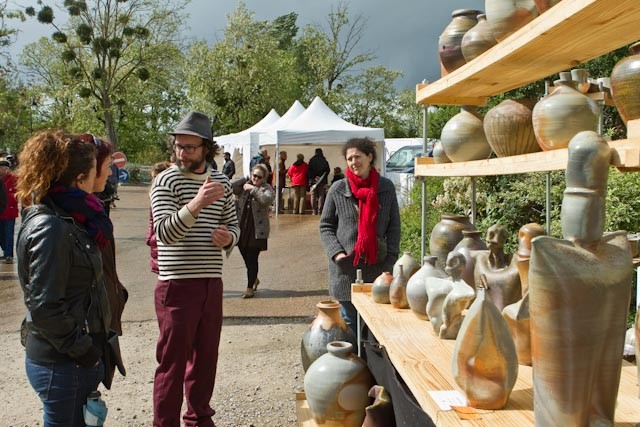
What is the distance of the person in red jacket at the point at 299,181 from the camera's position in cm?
1611

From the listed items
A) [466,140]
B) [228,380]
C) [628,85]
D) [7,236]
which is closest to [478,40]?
[466,140]

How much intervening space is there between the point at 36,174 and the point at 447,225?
1984 millimetres

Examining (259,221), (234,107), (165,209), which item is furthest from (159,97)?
(165,209)

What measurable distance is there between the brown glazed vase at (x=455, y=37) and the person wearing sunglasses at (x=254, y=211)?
154 inches

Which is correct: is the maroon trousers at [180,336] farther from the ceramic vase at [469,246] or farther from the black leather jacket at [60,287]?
the ceramic vase at [469,246]

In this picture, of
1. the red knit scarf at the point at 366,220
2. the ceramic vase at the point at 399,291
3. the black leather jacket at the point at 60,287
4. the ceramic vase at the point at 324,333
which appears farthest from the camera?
the red knit scarf at the point at 366,220

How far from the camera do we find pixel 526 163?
2363 millimetres

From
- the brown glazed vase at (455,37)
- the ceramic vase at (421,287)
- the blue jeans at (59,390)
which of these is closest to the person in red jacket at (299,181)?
Result: the brown glazed vase at (455,37)

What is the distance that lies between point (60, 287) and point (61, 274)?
47 millimetres

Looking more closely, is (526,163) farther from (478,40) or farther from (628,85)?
(478,40)

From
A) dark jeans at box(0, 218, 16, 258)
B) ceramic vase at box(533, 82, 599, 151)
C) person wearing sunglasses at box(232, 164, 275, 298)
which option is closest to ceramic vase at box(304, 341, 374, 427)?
ceramic vase at box(533, 82, 599, 151)

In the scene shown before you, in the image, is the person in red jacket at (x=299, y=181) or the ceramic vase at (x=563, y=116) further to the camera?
the person in red jacket at (x=299, y=181)

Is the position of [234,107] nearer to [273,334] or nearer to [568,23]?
[273,334]

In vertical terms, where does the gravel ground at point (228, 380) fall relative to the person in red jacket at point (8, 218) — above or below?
below
